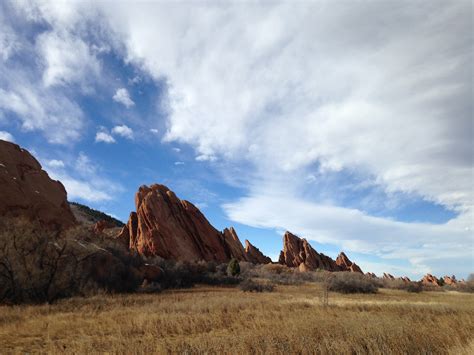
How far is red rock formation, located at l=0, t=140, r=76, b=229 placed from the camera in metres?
26.9

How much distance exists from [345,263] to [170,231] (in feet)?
239

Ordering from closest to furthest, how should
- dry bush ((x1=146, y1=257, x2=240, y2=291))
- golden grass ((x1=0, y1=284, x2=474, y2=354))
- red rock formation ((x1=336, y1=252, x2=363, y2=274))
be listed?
golden grass ((x1=0, y1=284, x2=474, y2=354)) < dry bush ((x1=146, y1=257, x2=240, y2=291)) < red rock formation ((x1=336, y1=252, x2=363, y2=274))

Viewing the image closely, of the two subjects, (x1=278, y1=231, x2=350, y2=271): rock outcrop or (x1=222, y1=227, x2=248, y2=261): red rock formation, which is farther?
(x1=278, y1=231, x2=350, y2=271): rock outcrop

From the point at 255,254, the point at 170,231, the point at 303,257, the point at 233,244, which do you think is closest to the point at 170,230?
the point at 170,231

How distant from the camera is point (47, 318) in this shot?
42.2 ft

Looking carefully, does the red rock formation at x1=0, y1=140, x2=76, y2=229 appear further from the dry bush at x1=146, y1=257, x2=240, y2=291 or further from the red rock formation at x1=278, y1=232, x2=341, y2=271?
the red rock formation at x1=278, y1=232, x2=341, y2=271

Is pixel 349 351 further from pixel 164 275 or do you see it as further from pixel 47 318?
pixel 164 275

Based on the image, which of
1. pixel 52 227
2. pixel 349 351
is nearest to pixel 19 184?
pixel 52 227

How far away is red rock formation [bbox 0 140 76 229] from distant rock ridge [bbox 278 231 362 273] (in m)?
68.1

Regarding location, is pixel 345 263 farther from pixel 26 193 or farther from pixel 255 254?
pixel 26 193

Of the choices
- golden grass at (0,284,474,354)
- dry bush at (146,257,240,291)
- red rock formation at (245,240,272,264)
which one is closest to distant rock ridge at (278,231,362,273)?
red rock formation at (245,240,272,264)

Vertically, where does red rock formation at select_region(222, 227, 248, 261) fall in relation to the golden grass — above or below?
above

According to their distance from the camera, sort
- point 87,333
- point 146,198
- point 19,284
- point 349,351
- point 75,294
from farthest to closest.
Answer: point 146,198
point 75,294
point 19,284
point 87,333
point 349,351

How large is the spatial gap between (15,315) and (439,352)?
51.2ft
